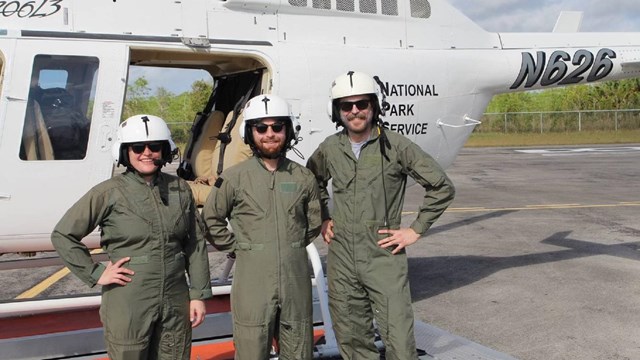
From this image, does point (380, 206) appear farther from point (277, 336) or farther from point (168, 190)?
point (168, 190)

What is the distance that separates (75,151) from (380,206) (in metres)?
2.07

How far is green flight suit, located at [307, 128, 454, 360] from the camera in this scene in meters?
3.54

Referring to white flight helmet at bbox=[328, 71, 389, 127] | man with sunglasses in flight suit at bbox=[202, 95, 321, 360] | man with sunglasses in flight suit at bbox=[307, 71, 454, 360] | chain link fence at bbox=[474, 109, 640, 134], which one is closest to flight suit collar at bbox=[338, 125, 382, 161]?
man with sunglasses in flight suit at bbox=[307, 71, 454, 360]

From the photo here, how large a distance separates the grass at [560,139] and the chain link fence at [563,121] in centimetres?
66

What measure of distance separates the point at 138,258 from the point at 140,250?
4 cm

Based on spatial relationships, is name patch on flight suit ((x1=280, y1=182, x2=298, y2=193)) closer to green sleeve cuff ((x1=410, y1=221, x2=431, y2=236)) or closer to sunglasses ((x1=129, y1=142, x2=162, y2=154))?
sunglasses ((x1=129, y1=142, x2=162, y2=154))

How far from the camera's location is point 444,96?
5.65 m

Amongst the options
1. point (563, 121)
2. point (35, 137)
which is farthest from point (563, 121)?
point (35, 137)

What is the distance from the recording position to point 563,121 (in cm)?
3409

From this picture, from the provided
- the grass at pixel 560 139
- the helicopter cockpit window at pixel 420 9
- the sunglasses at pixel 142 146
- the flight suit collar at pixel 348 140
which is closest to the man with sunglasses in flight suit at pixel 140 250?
the sunglasses at pixel 142 146

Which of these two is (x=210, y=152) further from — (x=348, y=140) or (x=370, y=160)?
(x=370, y=160)

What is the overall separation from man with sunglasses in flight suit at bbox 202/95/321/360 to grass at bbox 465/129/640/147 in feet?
93.0

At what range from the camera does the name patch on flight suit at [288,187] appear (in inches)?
132

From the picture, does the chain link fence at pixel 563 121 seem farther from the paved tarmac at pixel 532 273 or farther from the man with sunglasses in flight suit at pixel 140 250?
the man with sunglasses in flight suit at pixel 140 250
